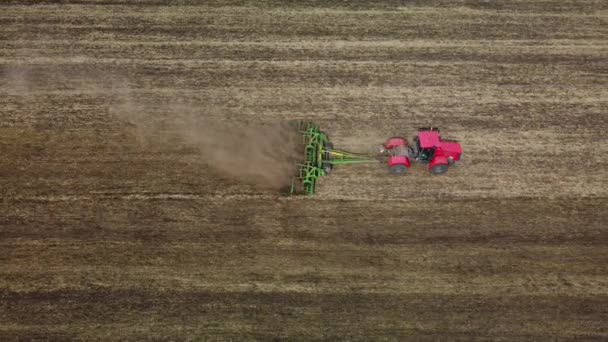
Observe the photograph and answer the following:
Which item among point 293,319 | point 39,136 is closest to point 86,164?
point 39,136

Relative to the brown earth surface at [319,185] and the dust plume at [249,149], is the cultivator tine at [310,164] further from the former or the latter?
the brown earth surface at [319,185]

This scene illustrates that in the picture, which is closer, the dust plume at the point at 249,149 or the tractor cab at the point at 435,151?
the tractor cab at the point at 435,151

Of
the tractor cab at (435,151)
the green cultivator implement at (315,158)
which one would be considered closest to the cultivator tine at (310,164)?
the green cultivator implement at (315,158)

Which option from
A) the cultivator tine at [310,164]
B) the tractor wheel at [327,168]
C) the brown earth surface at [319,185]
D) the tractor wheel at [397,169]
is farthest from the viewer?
the tractor wheel at [327,168]

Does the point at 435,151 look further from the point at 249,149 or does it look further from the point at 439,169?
the point at 249,149

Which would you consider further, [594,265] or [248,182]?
[248,182]

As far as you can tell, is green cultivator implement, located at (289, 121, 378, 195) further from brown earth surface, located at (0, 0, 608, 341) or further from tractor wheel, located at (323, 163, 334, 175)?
brown earth surface, located at (0, 0, 608, 341)

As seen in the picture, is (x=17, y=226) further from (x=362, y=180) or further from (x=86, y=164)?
(x=362, y=180)
